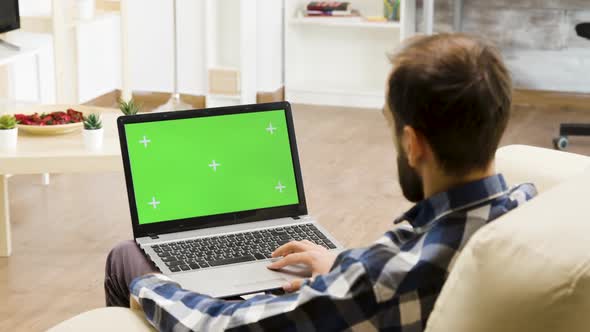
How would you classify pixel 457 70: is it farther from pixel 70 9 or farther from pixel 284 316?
pixel 70 9

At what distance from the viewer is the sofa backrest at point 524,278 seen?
97 cm

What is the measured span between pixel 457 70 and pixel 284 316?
15.4 inches

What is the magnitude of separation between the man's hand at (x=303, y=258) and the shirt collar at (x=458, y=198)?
27 cm

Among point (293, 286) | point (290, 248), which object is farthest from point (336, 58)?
point (293, 286)

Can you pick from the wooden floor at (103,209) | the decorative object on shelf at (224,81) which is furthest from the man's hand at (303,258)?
the decorative object on shelf at (224,81)

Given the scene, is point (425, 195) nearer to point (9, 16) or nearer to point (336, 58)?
point (9, 16)

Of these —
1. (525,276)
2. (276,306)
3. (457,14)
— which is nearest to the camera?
(525,276)

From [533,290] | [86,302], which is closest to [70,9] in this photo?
[86,302]

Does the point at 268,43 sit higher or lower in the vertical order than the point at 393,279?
lower

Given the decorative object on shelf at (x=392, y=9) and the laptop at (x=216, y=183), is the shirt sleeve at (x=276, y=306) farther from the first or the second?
the decorative object on shelf at (x=392, y=9)

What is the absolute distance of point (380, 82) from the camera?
18.4ft

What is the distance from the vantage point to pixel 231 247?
1667 mm

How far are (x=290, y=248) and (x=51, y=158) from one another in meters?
1.51

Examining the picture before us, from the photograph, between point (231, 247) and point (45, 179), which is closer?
point (231, 247)
